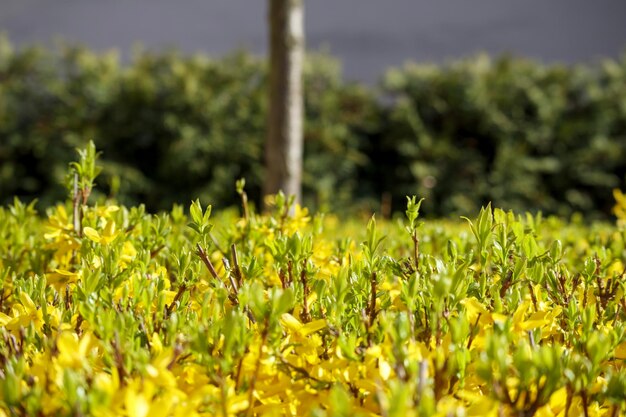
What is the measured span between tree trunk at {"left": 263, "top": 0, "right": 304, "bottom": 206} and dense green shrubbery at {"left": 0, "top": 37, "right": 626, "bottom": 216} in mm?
3437

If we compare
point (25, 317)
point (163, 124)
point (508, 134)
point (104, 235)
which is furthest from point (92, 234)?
point (508, 134)

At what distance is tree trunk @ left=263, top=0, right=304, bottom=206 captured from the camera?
6.30 m

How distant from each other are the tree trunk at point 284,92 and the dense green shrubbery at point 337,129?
344 cm

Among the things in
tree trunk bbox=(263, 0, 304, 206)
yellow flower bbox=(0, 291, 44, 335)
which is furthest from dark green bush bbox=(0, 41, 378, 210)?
yellow flower bbox=(0, 291, 44, 335)

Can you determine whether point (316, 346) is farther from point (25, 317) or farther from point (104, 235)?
point (104, 235)

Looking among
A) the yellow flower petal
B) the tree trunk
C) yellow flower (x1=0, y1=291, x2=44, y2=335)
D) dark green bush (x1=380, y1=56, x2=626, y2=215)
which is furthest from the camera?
dark green bush (x1=380, y1=56, x2=626, y2=215)

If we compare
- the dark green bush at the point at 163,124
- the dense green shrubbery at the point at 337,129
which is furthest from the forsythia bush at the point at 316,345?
the dense green shrubbery at the point at 337,129

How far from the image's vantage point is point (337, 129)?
1044cm

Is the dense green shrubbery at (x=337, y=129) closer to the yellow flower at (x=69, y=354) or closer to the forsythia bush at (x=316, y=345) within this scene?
the forsythia bush at (x=316, y=345)

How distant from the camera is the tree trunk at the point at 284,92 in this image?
630cm

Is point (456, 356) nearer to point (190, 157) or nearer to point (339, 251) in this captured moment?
point (339, 251)

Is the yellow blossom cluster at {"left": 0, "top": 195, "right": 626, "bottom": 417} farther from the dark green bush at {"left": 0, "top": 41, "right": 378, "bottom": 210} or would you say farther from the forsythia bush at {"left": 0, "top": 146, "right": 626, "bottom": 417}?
the dark green bush at {"left": 0, "top": 41, "right": 378, "bottom": 210}

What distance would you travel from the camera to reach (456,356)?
108 cm

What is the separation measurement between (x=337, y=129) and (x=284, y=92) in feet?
13.6
